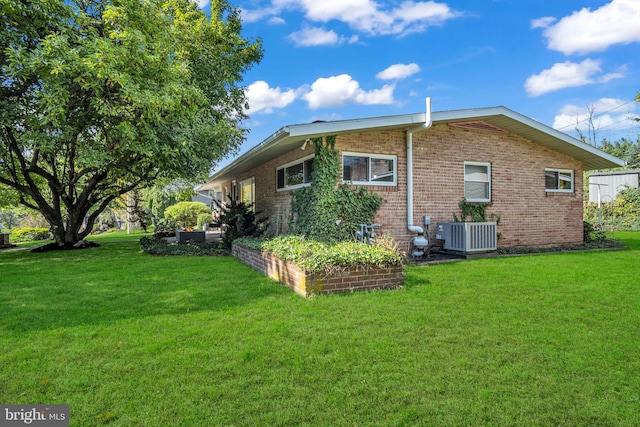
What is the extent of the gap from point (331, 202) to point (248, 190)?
8.10m

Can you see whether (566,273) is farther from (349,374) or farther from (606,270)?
(349,374)

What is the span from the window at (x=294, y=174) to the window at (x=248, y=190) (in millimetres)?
3270

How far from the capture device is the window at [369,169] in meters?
8.59

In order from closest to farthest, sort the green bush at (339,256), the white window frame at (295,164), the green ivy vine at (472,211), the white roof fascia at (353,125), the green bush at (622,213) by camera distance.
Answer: the green bush at (339,256), the white roof fascia at (353,125), the white window frame at (295,164), the green ivy vine at (472,211), the green bush at (622,213)

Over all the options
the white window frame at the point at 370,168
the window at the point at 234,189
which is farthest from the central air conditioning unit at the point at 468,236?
the window at the point at 234,189

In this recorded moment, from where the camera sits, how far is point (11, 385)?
264 centimetres

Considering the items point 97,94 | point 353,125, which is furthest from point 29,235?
point 353,125

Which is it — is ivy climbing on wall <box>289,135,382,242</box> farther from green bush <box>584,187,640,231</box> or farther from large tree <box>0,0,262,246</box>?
green bush <box>584,187,640,231</box>

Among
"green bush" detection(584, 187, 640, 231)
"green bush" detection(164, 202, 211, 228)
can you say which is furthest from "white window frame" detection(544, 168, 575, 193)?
"green bush" detection(164, 202, 211, 228)

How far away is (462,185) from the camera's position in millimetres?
9953

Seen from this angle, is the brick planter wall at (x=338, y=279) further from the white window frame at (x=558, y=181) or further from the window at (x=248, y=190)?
the window at (x=248, y=190)

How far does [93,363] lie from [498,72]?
61.0 ft

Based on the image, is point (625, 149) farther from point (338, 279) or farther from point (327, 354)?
point (327, 354)

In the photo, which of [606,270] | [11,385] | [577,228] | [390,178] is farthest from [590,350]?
[577,228]
